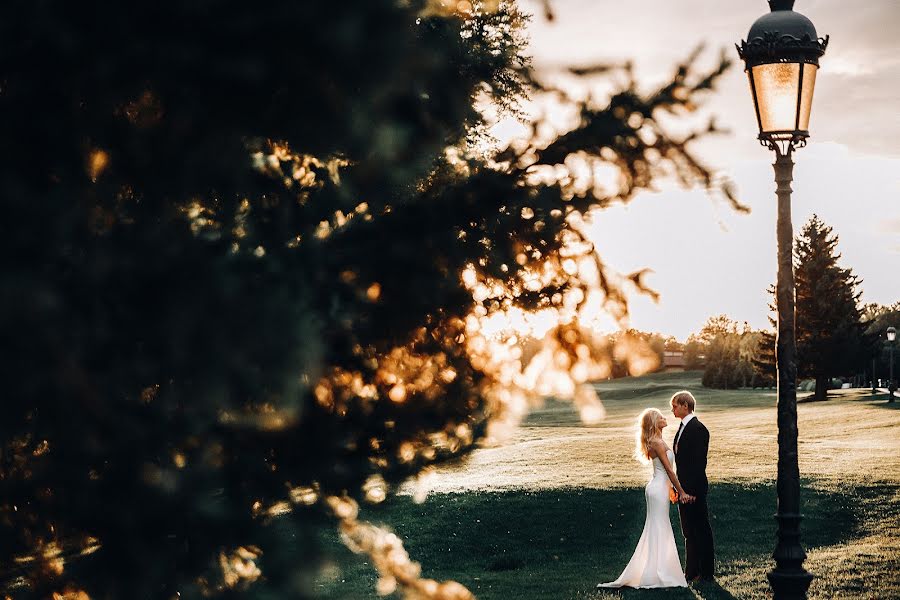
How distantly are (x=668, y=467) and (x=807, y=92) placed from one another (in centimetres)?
517

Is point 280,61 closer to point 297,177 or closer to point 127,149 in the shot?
point 127,149

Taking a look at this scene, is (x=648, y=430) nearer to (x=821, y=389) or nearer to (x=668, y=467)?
(x=668, y=467)

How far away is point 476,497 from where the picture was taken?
19.7 metres

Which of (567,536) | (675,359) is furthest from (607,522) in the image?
(675,359)

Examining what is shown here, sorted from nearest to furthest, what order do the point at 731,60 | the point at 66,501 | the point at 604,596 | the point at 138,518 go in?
the point at 138,518 → the point at 66,501 → the point at 731,60 → the point at 604,596

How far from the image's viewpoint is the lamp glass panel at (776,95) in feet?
27.0

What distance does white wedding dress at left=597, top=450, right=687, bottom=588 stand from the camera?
11.9 metres

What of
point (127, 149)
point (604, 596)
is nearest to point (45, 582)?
point (127, 149)

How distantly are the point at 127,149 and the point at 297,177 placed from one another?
87cm

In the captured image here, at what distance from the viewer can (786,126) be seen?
8383mm

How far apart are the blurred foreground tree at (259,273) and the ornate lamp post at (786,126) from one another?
15.8 feet

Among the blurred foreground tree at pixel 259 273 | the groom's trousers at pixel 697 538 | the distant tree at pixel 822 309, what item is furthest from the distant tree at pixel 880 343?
the blurred foreground tree at pixel 259 273

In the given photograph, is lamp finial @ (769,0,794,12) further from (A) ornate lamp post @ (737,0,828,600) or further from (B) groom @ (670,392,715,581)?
(B) groom @ (670,392,715,581)

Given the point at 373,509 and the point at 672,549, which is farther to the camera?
the point at 672,549
